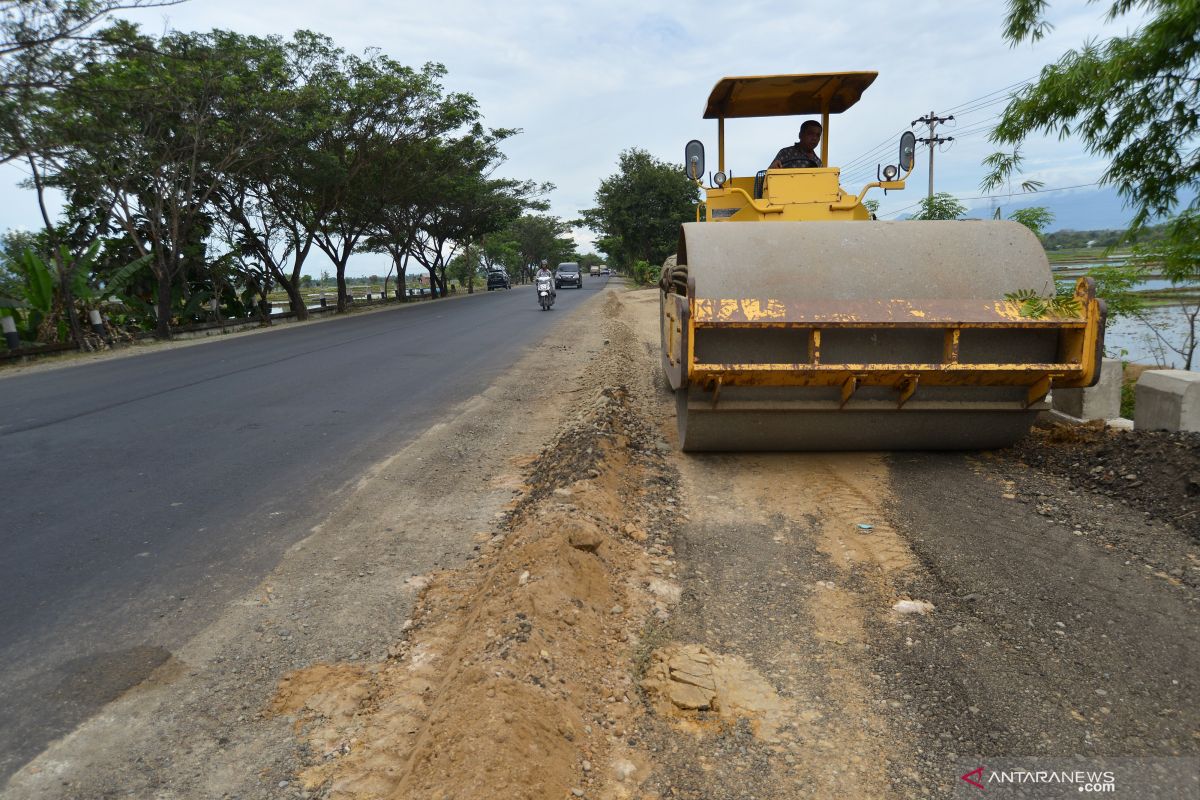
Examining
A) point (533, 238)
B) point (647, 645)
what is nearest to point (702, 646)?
point (647, 645)

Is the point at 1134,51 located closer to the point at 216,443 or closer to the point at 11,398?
the point at 216,443

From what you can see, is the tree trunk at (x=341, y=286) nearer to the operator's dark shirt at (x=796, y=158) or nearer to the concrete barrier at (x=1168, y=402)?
the operator's dark shirt at (x=796, y=158)

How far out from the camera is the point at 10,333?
17.2 metres

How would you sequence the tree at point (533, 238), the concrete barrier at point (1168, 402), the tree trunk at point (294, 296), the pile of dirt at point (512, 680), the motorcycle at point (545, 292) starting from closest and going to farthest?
1. the pile of dirt at point (512, 680)
2. the concrete barrier at point (1168, 402)
3. the motorcycle at point (545, 292)
4. the tree trunk at point (294, 296)
5. the tree at point (533, 238)

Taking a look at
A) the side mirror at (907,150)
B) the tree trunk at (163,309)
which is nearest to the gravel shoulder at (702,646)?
the side mirror at (907,150)

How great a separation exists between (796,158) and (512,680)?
233 inches

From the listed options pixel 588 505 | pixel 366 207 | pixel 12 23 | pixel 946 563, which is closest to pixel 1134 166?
pixel 946 563

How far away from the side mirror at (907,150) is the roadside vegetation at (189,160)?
8185mm

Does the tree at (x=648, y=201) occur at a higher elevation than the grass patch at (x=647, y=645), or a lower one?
higher

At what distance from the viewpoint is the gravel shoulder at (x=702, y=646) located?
94.4 inches

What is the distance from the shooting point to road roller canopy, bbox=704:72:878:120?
276 inches

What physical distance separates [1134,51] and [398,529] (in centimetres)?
608

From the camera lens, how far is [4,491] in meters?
5.70

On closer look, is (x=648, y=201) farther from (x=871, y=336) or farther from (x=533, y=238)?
(x=533, y=238)
